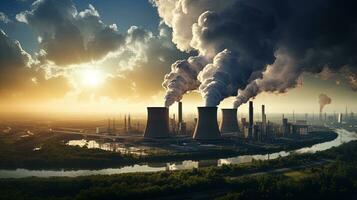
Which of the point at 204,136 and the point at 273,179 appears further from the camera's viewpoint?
the point at 204,136

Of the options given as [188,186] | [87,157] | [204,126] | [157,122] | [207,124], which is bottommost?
[188,186]

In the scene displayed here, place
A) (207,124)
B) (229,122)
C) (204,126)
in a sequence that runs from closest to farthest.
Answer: (207,124)
(204,126)
(229,122)

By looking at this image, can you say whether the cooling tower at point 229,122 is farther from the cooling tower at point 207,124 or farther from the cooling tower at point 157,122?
the cooling tower at point 207,124

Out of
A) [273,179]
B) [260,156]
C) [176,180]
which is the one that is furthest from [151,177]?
[260,156]

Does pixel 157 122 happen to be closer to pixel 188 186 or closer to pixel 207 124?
pixel 207 124

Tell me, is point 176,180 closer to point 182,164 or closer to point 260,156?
point 182,164

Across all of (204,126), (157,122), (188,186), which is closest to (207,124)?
(204,126)

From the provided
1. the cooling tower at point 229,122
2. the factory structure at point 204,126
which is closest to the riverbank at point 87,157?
the factory structure at point 204,126
